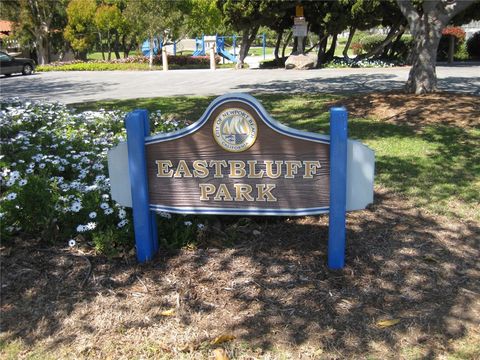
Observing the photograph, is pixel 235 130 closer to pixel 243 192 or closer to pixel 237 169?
pixel 237 169

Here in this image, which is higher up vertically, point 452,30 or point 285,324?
point 452,30

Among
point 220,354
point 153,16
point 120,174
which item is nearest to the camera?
point 220,354

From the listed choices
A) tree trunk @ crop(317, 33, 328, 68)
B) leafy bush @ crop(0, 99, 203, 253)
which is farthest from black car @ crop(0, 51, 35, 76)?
leafy bush @ crop(0, 99, 203, 253)

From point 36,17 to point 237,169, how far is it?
105 ft

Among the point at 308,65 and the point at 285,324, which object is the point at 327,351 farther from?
the point at 308,65

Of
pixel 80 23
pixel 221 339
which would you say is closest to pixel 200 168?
pixel 221 339

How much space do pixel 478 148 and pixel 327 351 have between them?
4.78 meters

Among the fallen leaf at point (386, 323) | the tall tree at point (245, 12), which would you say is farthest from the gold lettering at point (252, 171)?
→ the tall tree at point (245, 12)

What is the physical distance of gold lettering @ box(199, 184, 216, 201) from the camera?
11.3 feet

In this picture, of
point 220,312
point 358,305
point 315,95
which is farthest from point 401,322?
point 315,95

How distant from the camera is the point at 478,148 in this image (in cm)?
650

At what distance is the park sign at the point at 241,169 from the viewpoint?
3.24 meters

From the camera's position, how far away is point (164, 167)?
347 centimetres

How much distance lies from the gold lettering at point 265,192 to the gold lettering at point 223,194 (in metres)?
0.20
